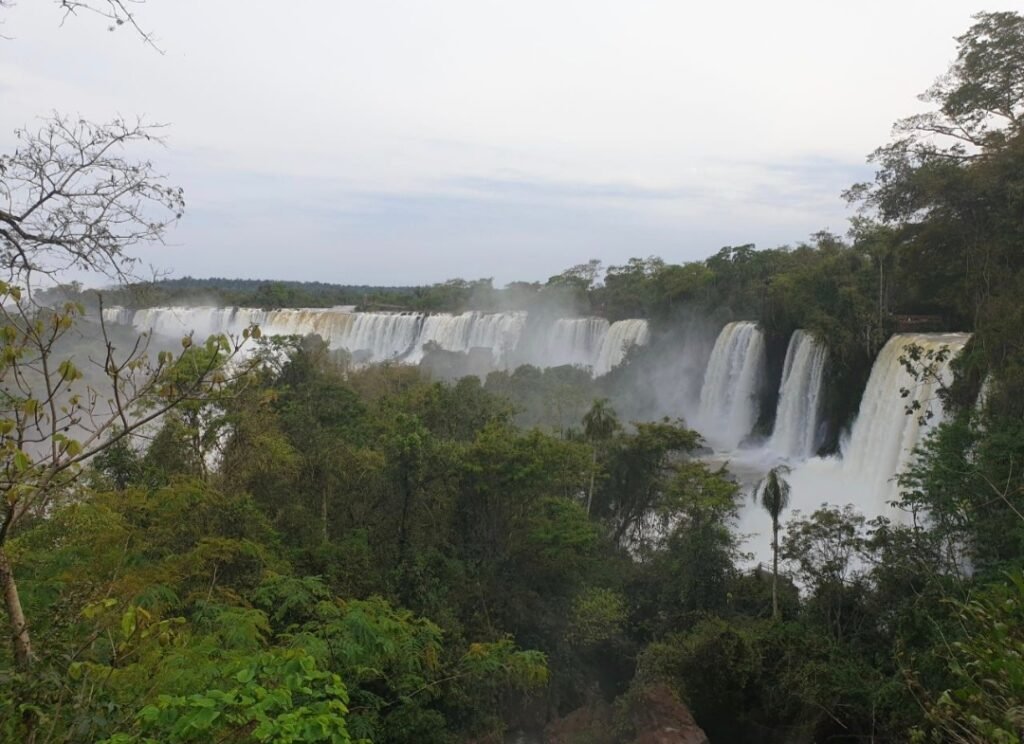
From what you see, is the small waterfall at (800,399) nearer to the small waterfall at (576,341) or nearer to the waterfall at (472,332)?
the small waterfall at (576,341)

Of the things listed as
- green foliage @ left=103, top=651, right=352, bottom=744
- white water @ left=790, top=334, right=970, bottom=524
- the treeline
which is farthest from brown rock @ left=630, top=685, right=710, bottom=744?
white water @ left=790, top=334, right=970, bottom=524

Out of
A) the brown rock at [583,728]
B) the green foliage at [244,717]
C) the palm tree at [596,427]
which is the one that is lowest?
the brown rock at [583,728]

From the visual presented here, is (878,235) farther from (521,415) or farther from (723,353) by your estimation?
(521,415)

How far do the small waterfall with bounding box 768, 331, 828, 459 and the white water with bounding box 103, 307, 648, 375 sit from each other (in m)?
10.1

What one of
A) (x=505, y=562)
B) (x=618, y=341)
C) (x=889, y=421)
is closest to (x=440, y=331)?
(x=618, y=341)

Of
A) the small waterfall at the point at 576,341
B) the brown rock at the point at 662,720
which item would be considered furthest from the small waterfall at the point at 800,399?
the brown rock at the point at 662,720

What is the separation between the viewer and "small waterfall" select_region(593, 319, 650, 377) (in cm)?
3234

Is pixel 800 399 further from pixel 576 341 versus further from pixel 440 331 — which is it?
pixel 440 331

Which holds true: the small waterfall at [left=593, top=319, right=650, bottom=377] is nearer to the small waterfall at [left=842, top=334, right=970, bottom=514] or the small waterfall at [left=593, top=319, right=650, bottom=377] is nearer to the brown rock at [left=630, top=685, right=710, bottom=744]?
the small waterfall at [left=842, top=334, right=970, bottom=514]

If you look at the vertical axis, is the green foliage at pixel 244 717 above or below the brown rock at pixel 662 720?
above

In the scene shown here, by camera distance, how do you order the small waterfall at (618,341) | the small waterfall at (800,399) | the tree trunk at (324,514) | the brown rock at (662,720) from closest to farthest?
the brown rock at (662,720), the tree trunk at (324,514), the small waterfall at (800,399), the small waterfall at (618,341)

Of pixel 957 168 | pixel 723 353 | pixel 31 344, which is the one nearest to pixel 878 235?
pixel 723 353

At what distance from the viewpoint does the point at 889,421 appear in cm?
1667

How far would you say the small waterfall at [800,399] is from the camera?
2125 centimetres
